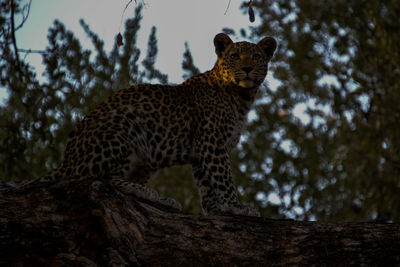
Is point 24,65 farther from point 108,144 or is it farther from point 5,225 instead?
point 5,225

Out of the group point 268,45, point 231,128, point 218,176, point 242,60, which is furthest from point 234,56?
point 218,176

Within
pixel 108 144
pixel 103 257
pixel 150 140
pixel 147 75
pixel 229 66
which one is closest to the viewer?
pixel 103 257

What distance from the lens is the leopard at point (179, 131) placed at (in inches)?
250

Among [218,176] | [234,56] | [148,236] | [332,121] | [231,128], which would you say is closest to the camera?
[148,236]

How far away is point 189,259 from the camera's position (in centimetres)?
413

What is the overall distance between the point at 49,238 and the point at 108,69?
Result: 328 inches

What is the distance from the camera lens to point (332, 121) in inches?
504

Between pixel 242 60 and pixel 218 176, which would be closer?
pixel 218 176

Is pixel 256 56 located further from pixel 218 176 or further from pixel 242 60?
pixel 218 176

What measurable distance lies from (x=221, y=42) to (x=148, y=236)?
484cm

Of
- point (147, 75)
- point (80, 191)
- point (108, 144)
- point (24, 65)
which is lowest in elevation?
point (80, 191)

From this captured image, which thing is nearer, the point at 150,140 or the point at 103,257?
the point at 103,257

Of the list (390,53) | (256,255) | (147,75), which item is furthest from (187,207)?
(256,255)

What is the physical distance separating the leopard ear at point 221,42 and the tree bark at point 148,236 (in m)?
4.30
